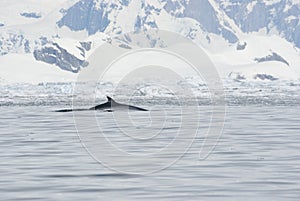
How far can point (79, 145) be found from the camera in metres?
23.1

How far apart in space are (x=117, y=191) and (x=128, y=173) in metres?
2.18

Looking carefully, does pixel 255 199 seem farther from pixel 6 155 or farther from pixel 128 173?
pixel 6 155

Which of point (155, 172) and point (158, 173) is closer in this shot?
point (158, 173)

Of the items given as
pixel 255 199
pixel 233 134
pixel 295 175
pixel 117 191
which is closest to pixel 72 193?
pixel 117 191

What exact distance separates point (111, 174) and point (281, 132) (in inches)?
480

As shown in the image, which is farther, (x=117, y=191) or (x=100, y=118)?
(x=100, y=118)

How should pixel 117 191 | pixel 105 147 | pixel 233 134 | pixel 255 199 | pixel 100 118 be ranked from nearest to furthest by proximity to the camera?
pixel 255 199 → pixel 117 191 → pixel 105 147 → pixel 233 134 → pixel 100 118

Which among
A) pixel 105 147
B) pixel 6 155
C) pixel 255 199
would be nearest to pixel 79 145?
pixel 105 147

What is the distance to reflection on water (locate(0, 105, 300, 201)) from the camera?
1441cm

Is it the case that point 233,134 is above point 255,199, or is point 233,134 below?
above

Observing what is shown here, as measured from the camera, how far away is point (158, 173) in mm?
16922

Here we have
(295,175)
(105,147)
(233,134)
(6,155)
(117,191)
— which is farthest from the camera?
(233,134)

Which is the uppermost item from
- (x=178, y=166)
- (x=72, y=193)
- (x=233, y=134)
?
(x=233, y=134)

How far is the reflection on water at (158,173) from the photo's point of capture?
14.4 m
